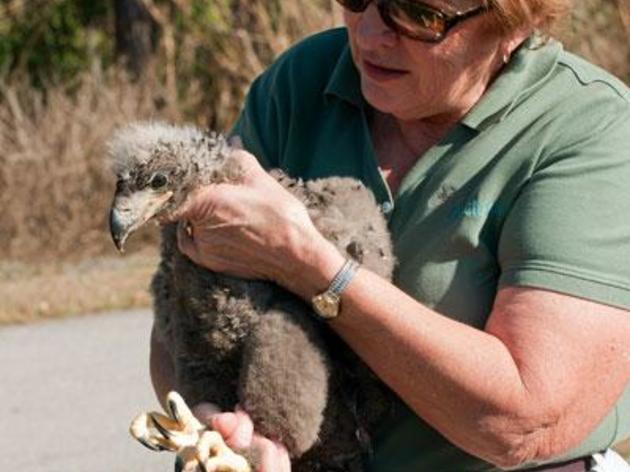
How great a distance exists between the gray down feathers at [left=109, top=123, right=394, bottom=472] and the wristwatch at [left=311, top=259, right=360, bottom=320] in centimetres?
4

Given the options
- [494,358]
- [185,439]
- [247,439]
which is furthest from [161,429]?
[494,358]

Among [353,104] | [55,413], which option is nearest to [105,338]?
[55,413]

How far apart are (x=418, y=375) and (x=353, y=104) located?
2.16 feet

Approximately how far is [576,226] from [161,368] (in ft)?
2.97

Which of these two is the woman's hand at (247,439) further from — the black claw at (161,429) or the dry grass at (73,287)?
the dry grass at (73,287)

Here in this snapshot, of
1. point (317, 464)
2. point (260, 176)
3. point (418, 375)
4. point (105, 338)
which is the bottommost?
point (105, 338)

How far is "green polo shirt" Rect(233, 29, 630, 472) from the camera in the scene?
296 centimetres

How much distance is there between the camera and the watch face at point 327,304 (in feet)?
9.34

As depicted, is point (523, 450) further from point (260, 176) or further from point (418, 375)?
point (260, 176)

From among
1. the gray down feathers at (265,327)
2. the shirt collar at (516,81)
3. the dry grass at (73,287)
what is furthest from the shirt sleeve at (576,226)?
the dry grass at (73,287)

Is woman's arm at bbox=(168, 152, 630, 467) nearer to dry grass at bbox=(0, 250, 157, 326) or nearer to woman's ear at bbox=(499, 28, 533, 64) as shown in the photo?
woman's ear at bbox=(499, 28, 533, 64)

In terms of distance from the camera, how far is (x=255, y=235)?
2875mm

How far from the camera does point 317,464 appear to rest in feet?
9.86

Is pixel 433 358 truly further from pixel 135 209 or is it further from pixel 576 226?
pixel 135 209
